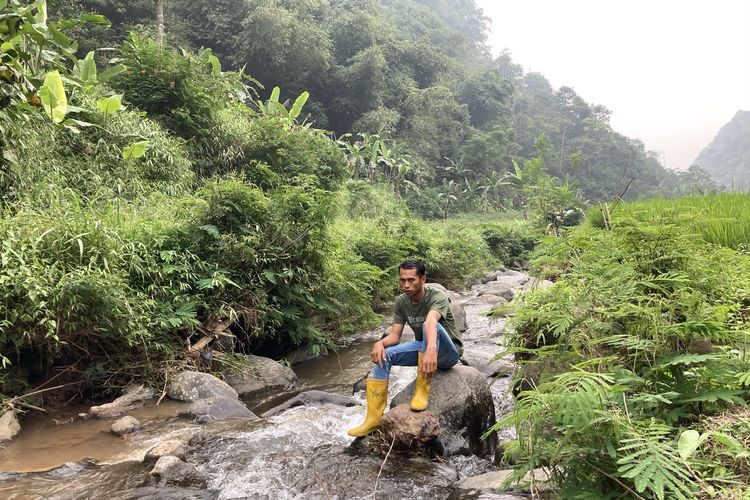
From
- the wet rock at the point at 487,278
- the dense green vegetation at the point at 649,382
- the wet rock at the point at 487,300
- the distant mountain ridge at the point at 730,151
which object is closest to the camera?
the dense green vegetation at the point at 649,382

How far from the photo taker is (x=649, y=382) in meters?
2.02

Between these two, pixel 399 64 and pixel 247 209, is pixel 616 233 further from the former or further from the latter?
pixel 399 64

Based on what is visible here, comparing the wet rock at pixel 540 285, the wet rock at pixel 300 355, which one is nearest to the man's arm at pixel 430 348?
the wet rock at pixel 540 285

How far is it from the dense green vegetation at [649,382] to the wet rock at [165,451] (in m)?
2.75

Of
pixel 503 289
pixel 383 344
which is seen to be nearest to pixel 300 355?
pixel 383 344

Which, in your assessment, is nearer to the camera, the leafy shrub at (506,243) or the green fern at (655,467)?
the green fern at (655,467)

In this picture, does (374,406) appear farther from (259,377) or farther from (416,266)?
(259,377)

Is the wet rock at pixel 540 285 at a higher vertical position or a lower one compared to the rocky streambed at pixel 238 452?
higher

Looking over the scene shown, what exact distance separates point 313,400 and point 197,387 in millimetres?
1298

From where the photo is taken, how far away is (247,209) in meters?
6.30

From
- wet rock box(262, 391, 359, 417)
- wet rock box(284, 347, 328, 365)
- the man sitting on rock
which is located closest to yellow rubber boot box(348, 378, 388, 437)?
the man sitting on rock

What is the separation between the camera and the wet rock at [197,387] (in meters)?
4.95

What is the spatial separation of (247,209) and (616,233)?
191 inches

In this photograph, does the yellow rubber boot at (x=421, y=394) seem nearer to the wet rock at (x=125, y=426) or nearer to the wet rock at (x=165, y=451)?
the wet rock at (x=165, y=451)
